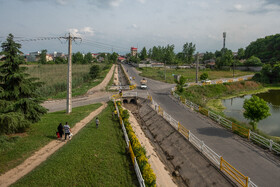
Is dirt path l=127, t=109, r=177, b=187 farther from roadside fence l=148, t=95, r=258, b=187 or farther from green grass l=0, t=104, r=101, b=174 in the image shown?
green grass l=0, t=104, r=101, b=174

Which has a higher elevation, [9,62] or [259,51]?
[259,51]

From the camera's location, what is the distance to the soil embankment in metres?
11.6

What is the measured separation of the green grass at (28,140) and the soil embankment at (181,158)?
9.43m

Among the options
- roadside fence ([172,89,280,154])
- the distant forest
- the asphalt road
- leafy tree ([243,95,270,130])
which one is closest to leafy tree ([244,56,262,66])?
the distant forest

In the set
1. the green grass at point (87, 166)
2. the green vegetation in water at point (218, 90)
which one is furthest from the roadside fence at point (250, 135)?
the green vegetation in water at point (218, 90)

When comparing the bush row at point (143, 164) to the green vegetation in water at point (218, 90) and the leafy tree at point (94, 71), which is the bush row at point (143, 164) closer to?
the green vegetation in water at point (218, 90)

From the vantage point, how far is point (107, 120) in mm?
21391

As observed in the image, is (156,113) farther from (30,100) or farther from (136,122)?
(30,100)

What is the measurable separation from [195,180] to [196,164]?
131cm

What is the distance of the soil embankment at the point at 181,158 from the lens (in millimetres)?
11571

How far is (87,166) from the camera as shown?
1180cm

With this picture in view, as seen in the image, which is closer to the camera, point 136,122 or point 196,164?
point 196,164

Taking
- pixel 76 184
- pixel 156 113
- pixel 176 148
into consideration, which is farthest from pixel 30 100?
pixel 156 113

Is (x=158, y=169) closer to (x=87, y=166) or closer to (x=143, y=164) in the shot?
(x=143, y=164)
